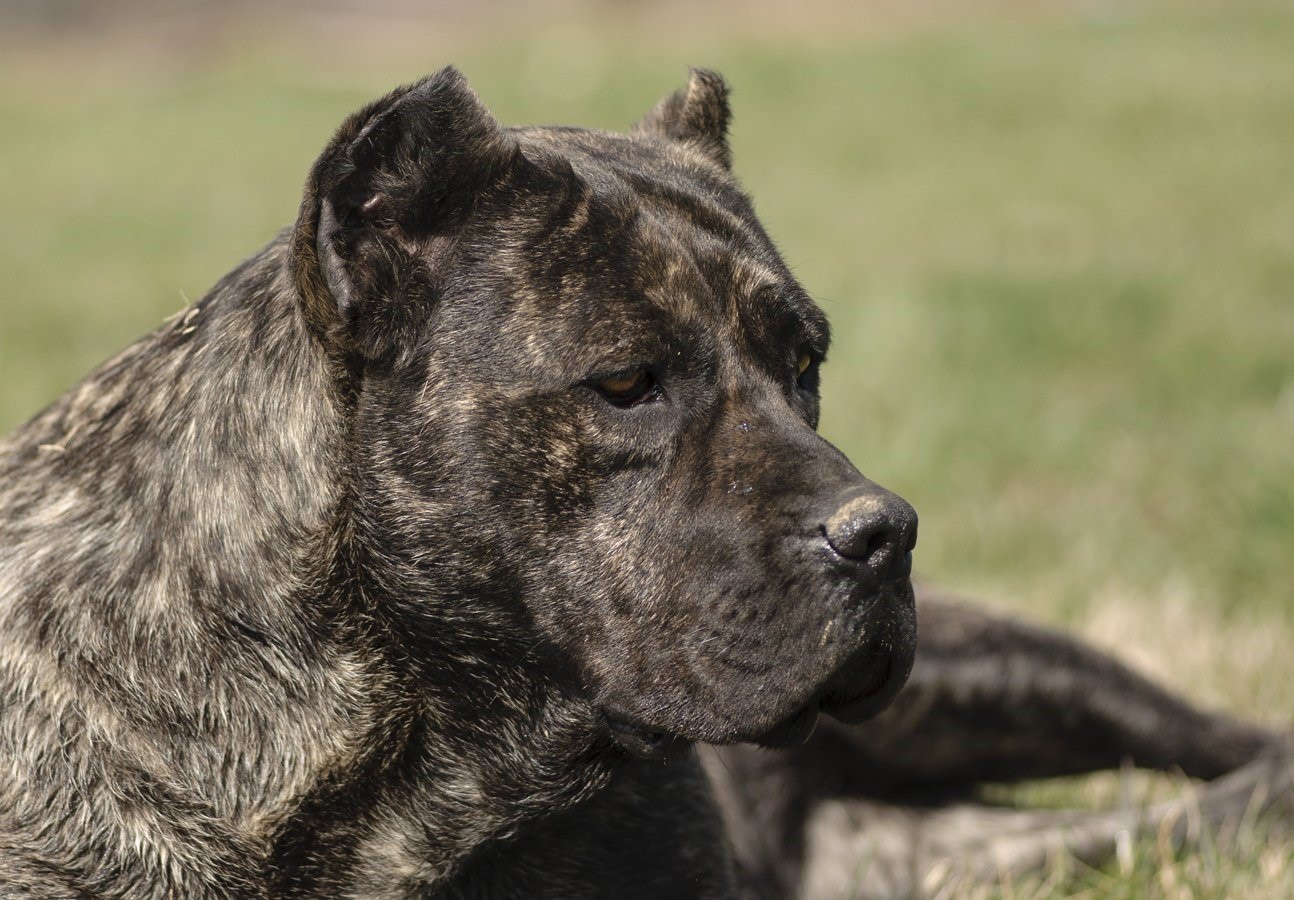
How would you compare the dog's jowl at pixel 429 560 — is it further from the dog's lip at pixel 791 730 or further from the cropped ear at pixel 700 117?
the cropped ear at pixel 700 117

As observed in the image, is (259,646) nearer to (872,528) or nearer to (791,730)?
(791,730)

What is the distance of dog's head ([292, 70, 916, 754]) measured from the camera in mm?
2695

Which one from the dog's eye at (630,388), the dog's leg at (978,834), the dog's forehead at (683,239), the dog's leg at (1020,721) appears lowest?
the dog's leg at (978,834)

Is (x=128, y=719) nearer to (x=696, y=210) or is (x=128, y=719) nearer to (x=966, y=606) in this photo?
(x=696, y=210)

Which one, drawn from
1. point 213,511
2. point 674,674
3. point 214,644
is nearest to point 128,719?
point 214,644

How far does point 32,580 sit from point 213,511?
426mm

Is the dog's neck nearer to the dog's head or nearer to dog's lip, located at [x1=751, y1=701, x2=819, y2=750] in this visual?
the dog's head

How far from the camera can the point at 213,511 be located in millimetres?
2807

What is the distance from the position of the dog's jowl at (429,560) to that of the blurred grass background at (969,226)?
1.46m

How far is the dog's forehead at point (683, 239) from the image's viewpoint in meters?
2.89

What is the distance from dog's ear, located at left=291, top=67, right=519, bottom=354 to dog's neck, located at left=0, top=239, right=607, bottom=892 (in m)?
0.11

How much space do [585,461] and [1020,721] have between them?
2124 millimetres

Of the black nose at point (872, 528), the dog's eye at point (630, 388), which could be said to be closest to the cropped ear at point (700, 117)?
the dog's eye at point (630, 388)

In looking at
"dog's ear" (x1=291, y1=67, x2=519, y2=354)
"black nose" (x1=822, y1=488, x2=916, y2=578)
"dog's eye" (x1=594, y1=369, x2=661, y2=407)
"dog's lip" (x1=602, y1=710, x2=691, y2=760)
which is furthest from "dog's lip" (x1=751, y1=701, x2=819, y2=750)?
"dog's ear" (x1=291, y1=67, x2=519, y2=354)
